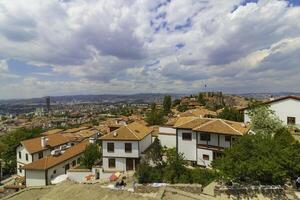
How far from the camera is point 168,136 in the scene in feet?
113

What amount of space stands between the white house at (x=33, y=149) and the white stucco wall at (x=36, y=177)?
20.6 ft

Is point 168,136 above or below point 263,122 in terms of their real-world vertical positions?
below

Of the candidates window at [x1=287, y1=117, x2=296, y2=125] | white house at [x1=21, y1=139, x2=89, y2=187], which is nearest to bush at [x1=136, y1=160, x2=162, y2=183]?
white house at [x1=21, y1=139, x2=89, y2=187]

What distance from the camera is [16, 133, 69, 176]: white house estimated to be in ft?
133

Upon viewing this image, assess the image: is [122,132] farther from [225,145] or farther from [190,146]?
[225,145]

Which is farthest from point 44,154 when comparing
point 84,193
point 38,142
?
point 84,193

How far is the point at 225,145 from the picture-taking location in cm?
2791

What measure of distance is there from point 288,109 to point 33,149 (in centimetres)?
3647

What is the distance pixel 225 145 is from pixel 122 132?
43.2 feet

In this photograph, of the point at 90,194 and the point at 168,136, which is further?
the point at 168,136

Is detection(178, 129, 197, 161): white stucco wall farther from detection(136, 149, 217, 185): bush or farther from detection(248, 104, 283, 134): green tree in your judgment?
detection(248, 104, 283, 134): green tree

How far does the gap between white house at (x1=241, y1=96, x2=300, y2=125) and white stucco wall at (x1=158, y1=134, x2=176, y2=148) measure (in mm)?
9733

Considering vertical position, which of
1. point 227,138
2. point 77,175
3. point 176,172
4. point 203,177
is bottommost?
point 77,175

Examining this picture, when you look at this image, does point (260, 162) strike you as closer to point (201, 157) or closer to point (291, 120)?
point (201, 157)
